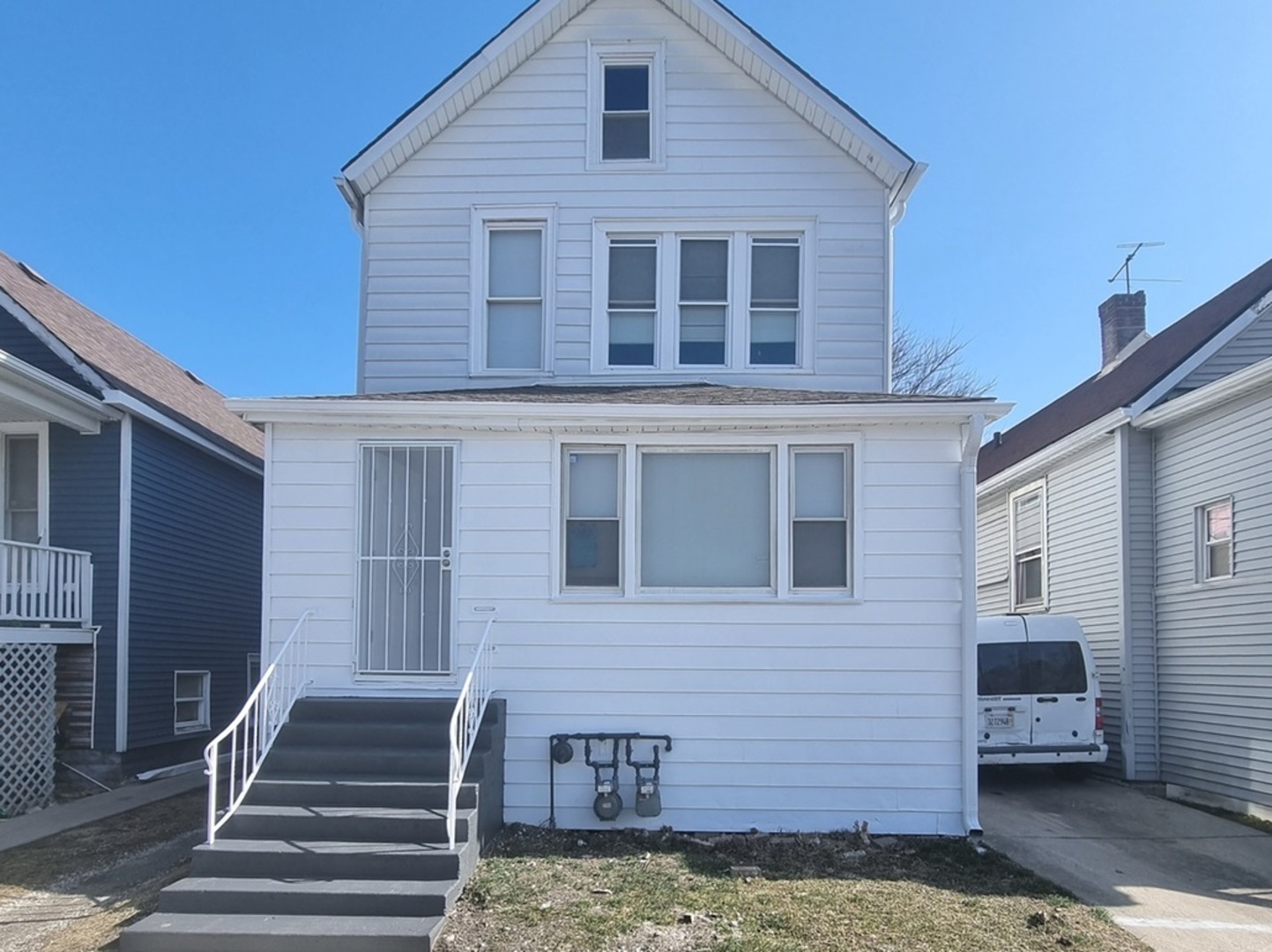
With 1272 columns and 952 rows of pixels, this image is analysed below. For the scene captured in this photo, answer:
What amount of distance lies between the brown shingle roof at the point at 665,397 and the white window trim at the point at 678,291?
0.60 metres

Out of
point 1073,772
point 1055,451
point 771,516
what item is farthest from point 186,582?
point 1055,451

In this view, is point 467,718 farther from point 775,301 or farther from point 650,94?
point 650,94

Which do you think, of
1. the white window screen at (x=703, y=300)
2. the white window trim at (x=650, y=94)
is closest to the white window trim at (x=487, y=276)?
the white window trim at (x=650, y=94)

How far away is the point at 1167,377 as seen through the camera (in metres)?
11.2

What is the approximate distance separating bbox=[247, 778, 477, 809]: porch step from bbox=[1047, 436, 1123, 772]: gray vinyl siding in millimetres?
8430

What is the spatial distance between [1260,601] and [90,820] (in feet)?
37.8

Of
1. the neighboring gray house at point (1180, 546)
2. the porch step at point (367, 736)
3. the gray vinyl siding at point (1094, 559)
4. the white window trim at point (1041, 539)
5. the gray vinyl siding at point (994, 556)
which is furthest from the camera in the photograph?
the gray vinyl siding at point (994, 556)

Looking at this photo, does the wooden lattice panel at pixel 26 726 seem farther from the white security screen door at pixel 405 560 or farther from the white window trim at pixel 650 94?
the white window trim at pixel 650 94

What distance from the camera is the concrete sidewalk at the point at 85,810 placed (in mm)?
8633

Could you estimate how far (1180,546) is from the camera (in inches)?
433

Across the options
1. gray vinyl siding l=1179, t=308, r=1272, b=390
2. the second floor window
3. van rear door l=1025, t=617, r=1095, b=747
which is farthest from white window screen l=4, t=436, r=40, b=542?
gray vinyl siding l=1179, t=308, r=1272, b=390

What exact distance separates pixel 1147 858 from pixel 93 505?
11222mm

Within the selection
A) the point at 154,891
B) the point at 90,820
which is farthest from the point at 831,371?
the point at 90,820

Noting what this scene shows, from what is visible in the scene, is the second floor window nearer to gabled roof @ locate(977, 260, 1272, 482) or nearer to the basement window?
gabled roof @ locate(977, 260, 1272, 482)
